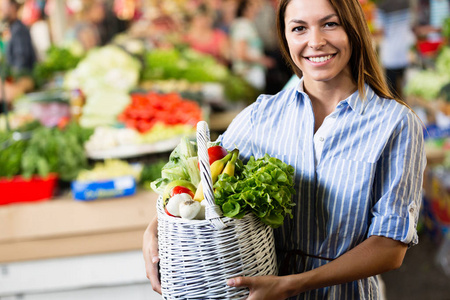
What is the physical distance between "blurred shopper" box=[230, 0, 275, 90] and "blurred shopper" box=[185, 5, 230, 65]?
6.8 inches

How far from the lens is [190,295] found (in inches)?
51.7

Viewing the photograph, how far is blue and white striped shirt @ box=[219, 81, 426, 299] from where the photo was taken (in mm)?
1378

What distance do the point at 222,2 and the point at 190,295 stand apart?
21.4ft

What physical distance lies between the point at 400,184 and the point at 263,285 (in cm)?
46

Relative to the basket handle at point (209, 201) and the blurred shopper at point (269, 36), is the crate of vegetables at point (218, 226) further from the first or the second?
the blurred shopper at point (269, 36)

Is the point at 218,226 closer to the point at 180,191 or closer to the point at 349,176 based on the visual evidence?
the point at 180,191

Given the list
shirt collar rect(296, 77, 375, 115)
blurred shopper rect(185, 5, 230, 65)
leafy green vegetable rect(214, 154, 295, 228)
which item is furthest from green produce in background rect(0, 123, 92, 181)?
blurred shopper rect(185, 5, 230, 65)

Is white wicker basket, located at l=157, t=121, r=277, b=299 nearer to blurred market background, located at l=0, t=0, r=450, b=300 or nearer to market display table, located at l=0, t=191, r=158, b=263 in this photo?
blurred market background, located at l=0, t=0, r=450, b=300

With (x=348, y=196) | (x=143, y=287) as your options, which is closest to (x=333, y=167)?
(x=348, y=196)

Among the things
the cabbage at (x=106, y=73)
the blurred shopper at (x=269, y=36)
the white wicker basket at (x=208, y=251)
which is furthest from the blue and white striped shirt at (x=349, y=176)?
the blurred shopper at (x=269, y=36)

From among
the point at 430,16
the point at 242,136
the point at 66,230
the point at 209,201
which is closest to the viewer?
the point at 209,201

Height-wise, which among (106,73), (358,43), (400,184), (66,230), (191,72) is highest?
(358,43)

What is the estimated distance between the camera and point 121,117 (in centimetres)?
394

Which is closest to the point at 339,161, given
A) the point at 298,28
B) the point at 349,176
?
the point at 349,176
